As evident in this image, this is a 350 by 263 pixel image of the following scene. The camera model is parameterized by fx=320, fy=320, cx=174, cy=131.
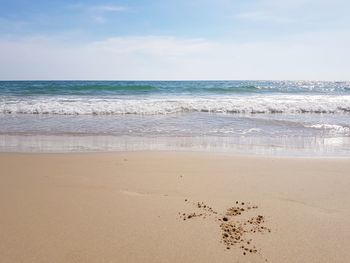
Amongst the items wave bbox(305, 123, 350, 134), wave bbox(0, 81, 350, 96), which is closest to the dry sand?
wave bbox(305, 123, 350, 134)

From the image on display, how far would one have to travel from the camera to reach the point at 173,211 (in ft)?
10.7

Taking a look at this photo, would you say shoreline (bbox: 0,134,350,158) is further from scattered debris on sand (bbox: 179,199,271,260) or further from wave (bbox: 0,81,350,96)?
Answer: wave (bbox: 0,81,350,96)

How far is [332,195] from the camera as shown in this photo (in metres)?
3.74

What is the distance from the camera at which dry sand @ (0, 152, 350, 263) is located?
8.29 feet

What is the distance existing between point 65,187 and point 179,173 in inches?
61.5

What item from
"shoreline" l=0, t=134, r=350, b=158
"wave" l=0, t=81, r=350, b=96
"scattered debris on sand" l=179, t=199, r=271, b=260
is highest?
"wave" l=0, t=81, r=350, b=96

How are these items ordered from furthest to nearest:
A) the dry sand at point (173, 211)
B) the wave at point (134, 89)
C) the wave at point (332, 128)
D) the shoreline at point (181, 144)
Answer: the wave at point (134, 89) < the wave at point (332, 128) < the shoreline at point (181, 144) < the dry sand at point (173, 211)

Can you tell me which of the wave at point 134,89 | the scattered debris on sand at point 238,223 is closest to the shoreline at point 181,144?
the scattered debris on sand at point 238,223

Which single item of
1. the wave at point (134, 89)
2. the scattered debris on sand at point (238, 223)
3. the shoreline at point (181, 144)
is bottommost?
the scattered debris on sand at point (238, 223)

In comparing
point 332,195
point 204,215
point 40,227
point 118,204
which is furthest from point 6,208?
point 332,195

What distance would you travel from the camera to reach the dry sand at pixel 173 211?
253 centimetres

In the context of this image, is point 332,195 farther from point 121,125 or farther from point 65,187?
point 121,125

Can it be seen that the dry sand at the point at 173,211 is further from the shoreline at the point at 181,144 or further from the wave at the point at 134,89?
the wave at the point at 134,89

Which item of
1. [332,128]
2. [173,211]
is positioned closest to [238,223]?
[173,211]
